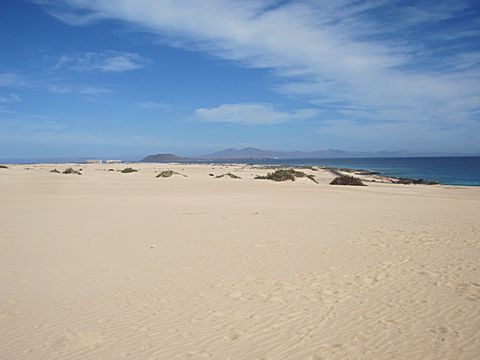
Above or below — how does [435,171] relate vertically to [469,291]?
above

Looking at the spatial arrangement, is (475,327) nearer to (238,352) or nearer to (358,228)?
(238,352)

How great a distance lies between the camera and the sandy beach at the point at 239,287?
4121 mm

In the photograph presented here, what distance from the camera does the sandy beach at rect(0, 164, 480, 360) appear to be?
4121 mm

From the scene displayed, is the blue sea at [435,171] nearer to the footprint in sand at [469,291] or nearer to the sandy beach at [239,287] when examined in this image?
the sandy beach at [239,287]

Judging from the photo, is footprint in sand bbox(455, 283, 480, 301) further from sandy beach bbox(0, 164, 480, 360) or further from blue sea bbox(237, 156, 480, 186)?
blue sea bbox(237, 156, 480, 186)

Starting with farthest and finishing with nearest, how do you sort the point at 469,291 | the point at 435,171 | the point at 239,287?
1. the point at 435,171
2. the point at 239,287
3. the point at 469,291

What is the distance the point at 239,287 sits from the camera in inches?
233

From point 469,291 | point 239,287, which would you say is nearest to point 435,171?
point 469,291

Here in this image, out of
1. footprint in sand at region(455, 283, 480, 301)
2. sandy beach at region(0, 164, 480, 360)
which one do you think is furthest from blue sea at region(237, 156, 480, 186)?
footprint in sand at region(455, 283, 480, 301)

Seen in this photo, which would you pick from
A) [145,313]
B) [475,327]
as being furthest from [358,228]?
[145,313]

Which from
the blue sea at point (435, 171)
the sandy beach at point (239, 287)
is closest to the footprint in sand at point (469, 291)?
the sandy beach at point (239, 287)

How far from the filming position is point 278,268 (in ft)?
22.5

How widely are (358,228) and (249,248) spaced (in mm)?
3997

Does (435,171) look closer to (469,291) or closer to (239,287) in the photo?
(469,291)
